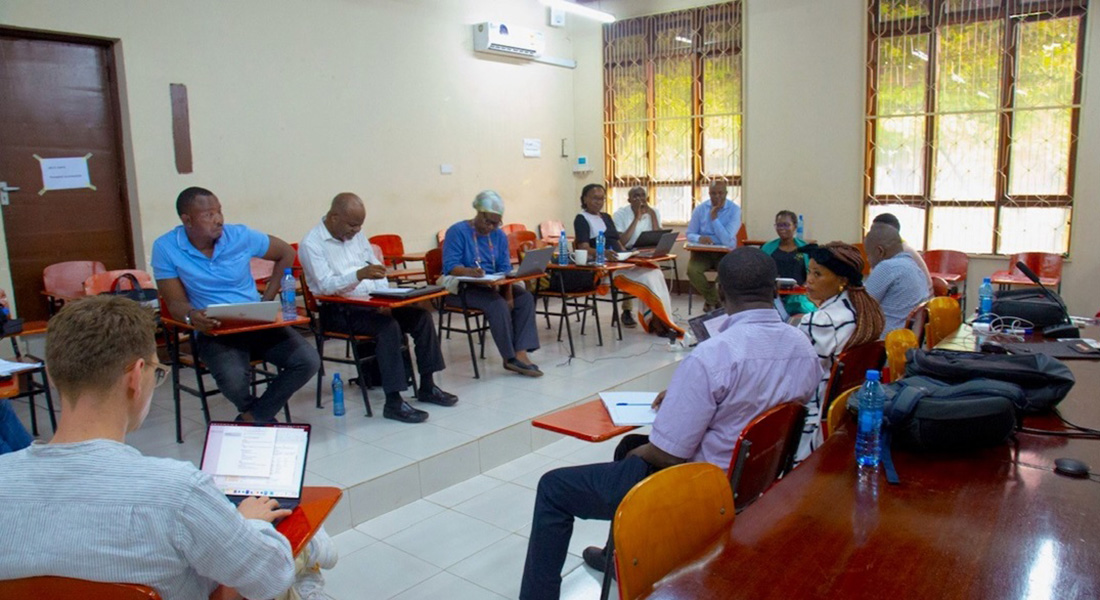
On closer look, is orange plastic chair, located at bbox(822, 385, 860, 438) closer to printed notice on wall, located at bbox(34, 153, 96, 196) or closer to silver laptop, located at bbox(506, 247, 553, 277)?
silver laptop, located at bbox(506, 247, 553, 277)

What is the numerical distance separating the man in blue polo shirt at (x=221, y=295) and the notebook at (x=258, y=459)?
1847 mm

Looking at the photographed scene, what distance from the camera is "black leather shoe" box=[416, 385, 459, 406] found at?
447 cm

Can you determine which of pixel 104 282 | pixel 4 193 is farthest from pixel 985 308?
pixel 4 193

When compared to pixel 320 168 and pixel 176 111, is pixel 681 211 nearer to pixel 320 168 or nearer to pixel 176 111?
pixel 320 168

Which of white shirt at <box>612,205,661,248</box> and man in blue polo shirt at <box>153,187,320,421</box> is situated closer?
man in blue polo shirt at <box>153,187,320,421</box>

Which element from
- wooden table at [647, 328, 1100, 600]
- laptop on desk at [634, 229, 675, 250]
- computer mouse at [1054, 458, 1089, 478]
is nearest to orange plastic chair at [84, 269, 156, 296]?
laptop on desk at [634, 229, 675, 250]

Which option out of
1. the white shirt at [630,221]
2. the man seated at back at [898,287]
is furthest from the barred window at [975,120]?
the man seated at back at [898,287]

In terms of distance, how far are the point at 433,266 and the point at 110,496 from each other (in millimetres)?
4317

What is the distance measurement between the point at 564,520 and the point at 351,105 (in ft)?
18.3

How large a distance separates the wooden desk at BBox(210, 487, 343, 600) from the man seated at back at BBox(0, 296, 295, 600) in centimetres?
8

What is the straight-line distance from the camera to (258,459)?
1.84 metres

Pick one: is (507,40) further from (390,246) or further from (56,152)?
(56,152)

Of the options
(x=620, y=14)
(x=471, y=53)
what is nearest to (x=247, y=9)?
(x=471, y=53)

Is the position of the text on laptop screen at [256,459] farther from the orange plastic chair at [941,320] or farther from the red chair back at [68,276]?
the red chair back at [68,276]
